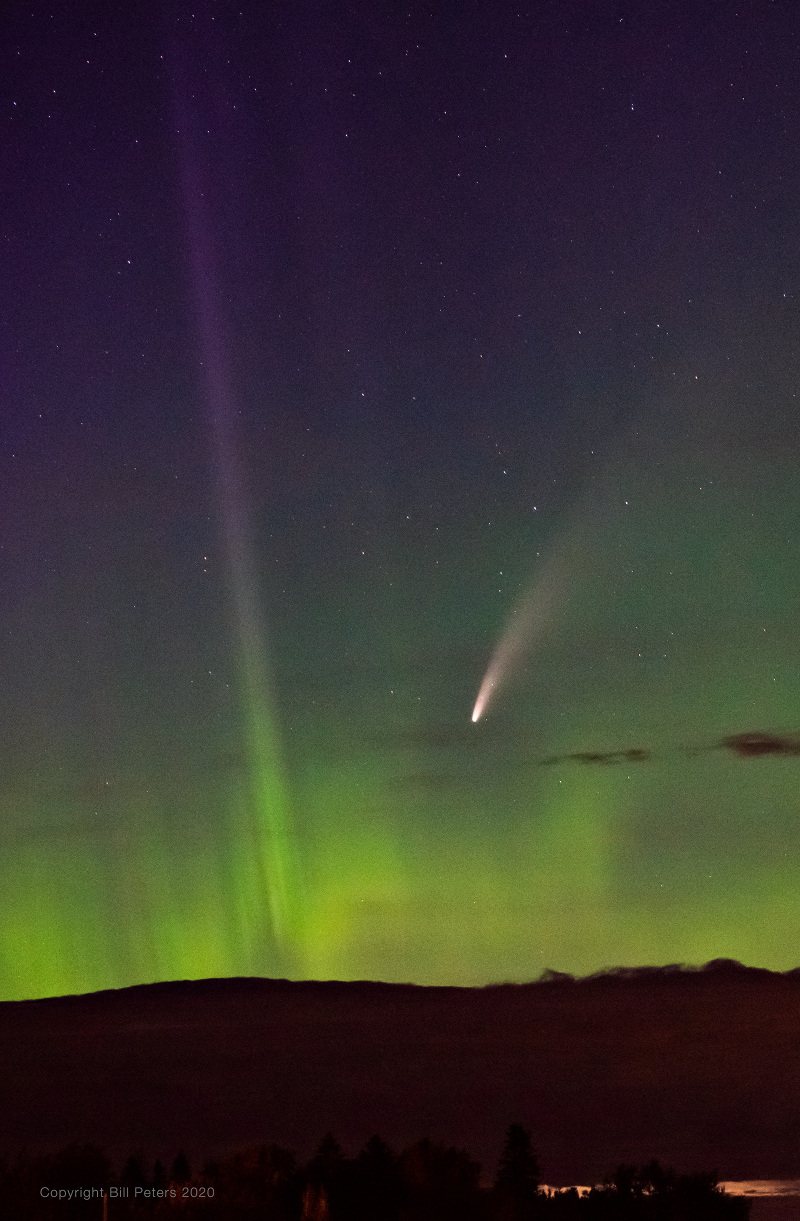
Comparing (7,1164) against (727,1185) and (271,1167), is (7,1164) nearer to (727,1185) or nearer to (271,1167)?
(271,1167)

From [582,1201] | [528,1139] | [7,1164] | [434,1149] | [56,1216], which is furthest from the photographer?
[528,1139]

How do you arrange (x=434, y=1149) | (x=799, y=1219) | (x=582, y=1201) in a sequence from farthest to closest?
1. (x=799, y=1219)
2. (x=582, y=1201)
3. (x=434, y=1149)

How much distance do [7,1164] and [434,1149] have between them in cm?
2312

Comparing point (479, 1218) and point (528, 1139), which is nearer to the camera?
point (479, 1218)

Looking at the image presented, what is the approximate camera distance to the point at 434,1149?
70.4 m

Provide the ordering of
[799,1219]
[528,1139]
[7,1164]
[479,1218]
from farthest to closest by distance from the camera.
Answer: [528,1139], [799,1219], [479,1218], [7,1164]

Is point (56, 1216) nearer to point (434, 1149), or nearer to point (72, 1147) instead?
point (72, 1147)

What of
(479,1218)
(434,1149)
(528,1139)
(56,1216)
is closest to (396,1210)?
(479,1218)

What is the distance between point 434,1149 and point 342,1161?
4443 mm

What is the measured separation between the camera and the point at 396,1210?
61.3 meters

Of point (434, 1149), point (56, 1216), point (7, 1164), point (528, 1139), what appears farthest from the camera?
point (528, 1139)

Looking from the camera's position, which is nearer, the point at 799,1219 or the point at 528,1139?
the point at 799,1219

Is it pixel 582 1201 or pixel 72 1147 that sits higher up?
pixel 72 1147

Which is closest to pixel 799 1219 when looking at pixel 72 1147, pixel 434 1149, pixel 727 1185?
pixel 727 1185
